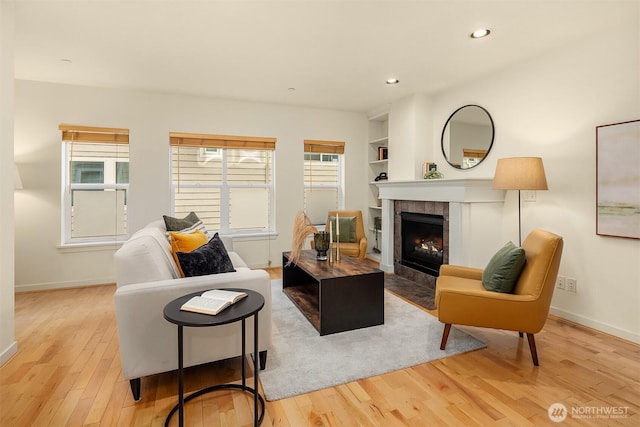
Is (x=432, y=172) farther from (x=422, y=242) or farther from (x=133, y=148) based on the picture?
(x=133, y=148)

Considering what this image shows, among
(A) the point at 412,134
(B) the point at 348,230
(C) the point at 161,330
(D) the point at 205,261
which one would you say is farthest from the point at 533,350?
(A) the point at 412,134

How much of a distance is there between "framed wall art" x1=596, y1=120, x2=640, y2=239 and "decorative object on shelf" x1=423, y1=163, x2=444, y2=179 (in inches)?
67.0

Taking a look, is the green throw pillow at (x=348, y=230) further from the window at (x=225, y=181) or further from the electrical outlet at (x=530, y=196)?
the electrical outlet at (x=530, y=196)

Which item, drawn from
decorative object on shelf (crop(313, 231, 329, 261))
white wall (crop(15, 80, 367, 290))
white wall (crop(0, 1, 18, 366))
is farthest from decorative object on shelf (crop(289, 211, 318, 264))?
white wall (crop(0, 1, 18, 366))

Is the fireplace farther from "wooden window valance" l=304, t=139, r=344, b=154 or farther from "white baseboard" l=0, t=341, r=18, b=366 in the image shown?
"white baseboard" l=0, t=341, r=18, b=366

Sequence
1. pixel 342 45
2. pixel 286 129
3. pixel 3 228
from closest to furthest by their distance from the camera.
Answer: pixel 3 228 → pixel 342 45 → pixel 286 129

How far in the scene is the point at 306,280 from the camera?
3.87 m

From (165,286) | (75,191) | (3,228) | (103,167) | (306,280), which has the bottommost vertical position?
(306,280)

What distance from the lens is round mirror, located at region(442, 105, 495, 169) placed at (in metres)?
3.77

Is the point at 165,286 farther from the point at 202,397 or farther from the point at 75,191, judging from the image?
the point at 75,191

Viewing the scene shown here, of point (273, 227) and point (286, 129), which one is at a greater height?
point (286, 129)

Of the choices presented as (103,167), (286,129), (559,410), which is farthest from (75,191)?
(559,410)

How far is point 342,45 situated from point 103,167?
343 cm

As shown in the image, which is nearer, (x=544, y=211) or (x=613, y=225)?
(x=613, y=225)
